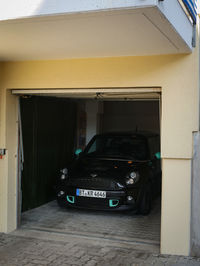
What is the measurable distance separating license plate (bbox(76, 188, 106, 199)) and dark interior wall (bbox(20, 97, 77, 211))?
3.62ft

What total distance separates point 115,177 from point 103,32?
136 inches

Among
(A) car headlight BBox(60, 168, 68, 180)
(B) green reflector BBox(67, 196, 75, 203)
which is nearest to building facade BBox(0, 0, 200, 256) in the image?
(B) green reflector BBox(67, 196, 75, 203)

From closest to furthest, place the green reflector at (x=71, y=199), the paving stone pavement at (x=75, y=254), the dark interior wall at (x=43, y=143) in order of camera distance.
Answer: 1. the paving stone pavement at (x=75, y=254)
2. the green reflector at (x=71, y=199)
3. the dark interior wall at (x=43, y=143)

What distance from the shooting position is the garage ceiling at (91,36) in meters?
3.34

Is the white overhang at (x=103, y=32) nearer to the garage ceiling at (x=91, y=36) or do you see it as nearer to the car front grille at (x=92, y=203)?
the garage ceiling at (x=91, y=36)

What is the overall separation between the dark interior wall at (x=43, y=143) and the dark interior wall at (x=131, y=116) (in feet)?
6.60

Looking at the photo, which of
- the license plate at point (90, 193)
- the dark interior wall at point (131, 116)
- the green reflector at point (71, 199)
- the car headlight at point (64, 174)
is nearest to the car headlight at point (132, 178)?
the license plate at point (90, 193)

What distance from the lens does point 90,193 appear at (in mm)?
6621

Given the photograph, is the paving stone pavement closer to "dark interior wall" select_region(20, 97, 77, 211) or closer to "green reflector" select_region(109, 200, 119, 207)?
"green reflector" select_region(109, 200, 119, 207)

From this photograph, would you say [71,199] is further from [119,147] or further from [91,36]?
[91,36]

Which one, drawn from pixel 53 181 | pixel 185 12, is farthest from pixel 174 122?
pixel 53 181

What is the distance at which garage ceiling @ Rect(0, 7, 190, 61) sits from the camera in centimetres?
334

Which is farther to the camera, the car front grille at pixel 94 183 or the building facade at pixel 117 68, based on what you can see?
the car front grille at pixel 94 183

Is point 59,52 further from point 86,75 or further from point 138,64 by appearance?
point 138,64
